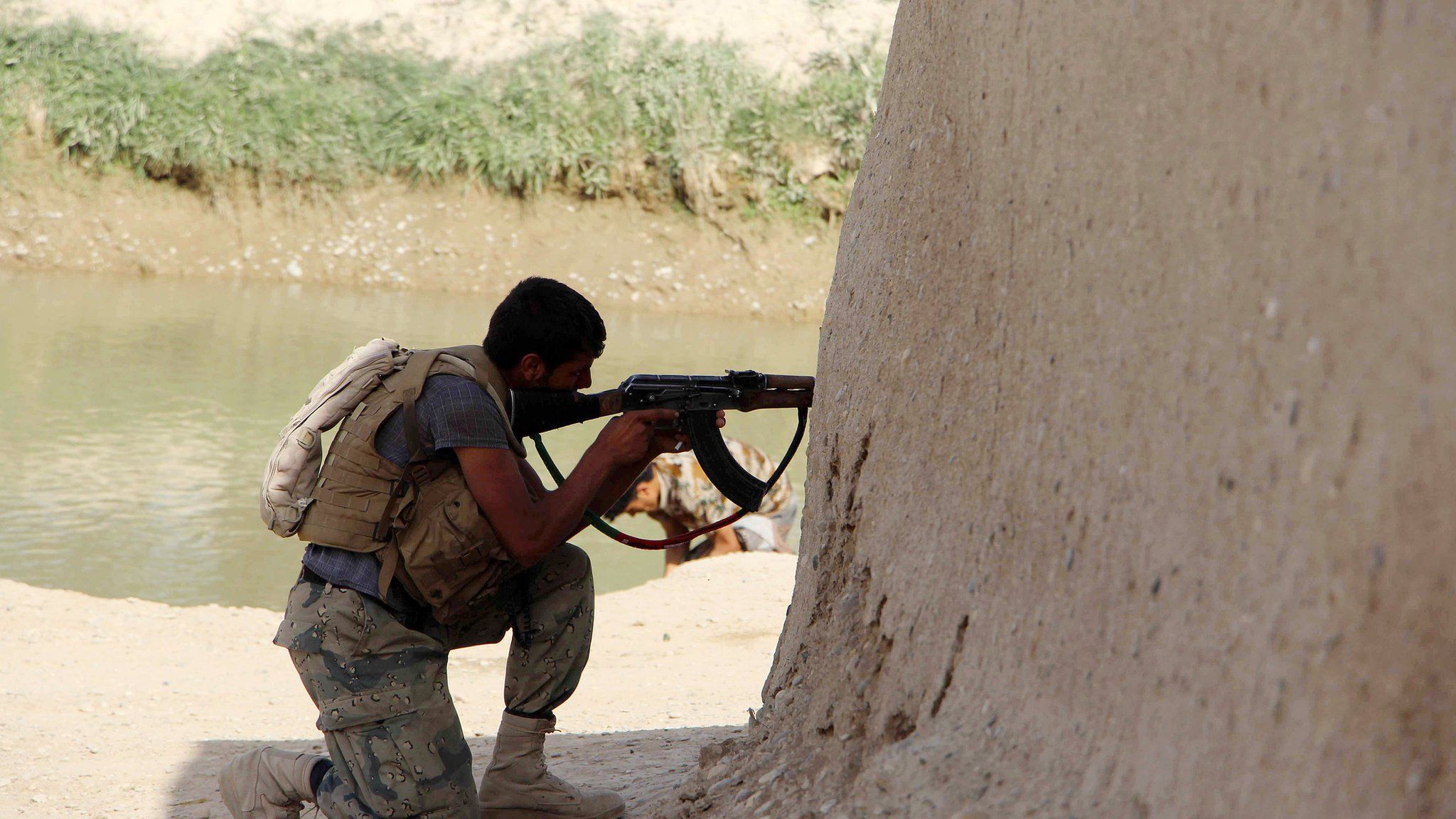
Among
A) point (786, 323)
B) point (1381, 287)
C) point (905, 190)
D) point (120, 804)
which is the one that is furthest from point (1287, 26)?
point (786, 323)

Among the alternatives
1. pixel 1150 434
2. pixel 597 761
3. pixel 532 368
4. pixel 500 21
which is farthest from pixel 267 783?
pixel 500 21

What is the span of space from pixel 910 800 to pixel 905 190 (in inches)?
44.6

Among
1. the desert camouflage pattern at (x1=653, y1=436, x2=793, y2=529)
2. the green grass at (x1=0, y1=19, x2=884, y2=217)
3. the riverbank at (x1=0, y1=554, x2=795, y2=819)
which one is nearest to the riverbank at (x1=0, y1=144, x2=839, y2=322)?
the green grass at (x1=0, y1=19, x2=884, y2=217)

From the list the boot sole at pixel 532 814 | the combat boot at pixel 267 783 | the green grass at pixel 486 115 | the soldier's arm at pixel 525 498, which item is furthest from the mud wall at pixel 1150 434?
the green grass at pixel 486 115

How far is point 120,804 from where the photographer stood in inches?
131

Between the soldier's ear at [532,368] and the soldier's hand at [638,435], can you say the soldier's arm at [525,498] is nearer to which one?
the soldier's hand at [638,435]

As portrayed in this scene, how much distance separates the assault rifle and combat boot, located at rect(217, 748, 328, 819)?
2.82 ft

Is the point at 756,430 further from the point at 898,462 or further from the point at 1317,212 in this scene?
the point at 1317,212

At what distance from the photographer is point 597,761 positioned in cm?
344

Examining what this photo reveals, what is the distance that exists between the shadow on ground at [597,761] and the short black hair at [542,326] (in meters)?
1.01

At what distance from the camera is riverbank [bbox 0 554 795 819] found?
3451mm

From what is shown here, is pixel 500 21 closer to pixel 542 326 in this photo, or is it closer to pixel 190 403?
pixel 190 403

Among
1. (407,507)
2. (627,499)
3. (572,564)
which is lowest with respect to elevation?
(627,499)

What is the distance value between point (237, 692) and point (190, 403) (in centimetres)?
580
